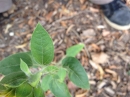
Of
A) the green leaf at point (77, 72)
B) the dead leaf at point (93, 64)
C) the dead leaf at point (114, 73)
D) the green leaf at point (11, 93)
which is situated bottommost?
the dead leaf at point (114, 73)

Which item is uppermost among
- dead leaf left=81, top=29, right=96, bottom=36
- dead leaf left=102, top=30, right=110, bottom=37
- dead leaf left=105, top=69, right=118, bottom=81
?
dead leaf left=81, top=29, right=96, bottom=36

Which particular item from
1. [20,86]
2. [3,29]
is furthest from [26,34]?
[20,86]

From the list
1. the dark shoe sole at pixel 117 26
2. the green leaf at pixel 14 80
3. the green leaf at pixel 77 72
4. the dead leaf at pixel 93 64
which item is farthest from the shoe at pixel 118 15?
the green leaf at pixel 14 80

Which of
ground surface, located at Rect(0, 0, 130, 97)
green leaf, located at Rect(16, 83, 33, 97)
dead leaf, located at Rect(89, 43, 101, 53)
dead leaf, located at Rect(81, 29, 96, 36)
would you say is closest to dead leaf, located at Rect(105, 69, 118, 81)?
ground surface, located at Rect(0, 0, 130, 97)

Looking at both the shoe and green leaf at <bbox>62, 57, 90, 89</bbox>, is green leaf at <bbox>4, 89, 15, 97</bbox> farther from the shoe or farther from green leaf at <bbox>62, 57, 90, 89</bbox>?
the shoe

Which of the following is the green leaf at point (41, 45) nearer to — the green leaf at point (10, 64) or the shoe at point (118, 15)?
the green leaf at point (10, 64)

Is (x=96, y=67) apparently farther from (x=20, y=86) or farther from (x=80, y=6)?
(x=20, y=86)

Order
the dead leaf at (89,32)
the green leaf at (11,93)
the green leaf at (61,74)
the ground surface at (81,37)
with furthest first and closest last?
the dead leaf at (89,32), the ground surface at (81,37), the green leaf at (61,74), the green leaf at (11,93)

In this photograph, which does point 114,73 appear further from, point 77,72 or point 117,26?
point 77,72
